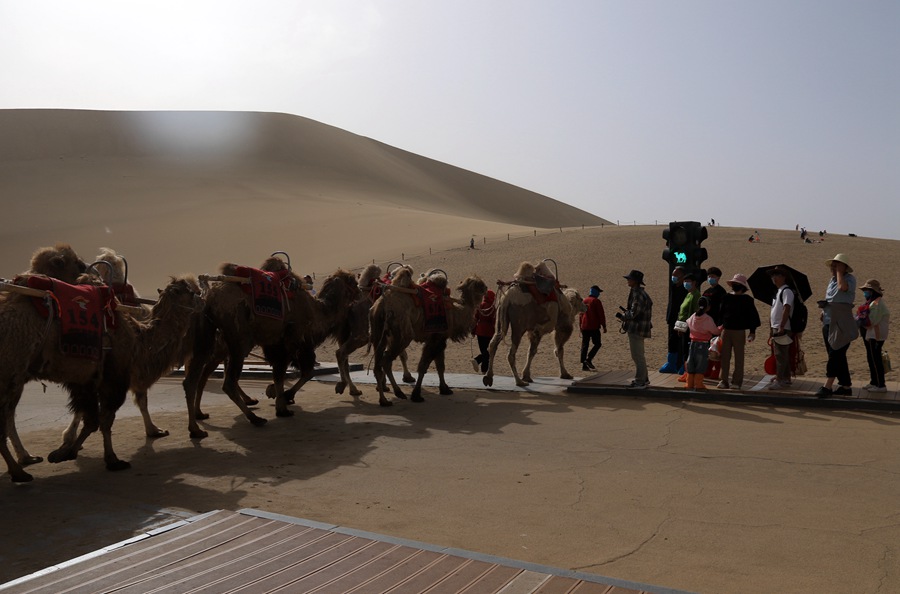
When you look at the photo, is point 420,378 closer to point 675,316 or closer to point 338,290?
point 338,290

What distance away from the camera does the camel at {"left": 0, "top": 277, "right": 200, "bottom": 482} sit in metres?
6.71

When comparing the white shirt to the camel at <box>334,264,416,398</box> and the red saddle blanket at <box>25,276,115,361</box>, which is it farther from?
the red saddle blanket at <box>25,276,115,361</box>

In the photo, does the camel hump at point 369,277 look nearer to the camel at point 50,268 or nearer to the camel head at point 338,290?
the camel head at point 338,290

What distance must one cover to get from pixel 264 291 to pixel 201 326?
94cm

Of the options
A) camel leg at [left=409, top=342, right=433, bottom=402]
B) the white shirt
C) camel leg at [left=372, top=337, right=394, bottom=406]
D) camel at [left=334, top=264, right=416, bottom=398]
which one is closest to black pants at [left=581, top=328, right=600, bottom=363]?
camel at [left=334, top=264, right=416, bottom=398]

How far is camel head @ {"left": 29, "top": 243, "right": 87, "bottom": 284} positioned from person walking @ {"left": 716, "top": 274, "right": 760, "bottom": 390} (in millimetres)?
8511

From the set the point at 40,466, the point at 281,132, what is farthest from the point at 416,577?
the point at 281,132

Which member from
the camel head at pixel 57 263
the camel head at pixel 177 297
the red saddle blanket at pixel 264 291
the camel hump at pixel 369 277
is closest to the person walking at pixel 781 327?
the camel hump at pixel 369 277

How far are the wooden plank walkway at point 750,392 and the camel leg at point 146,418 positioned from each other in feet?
21.4

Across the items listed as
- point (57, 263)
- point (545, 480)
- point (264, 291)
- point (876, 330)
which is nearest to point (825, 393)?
point (876, 330)

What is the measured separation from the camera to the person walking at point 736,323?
1149 cm

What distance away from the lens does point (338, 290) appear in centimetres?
1214

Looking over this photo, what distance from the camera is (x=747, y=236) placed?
1795 inches

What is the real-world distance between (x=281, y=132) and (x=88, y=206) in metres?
43.3
